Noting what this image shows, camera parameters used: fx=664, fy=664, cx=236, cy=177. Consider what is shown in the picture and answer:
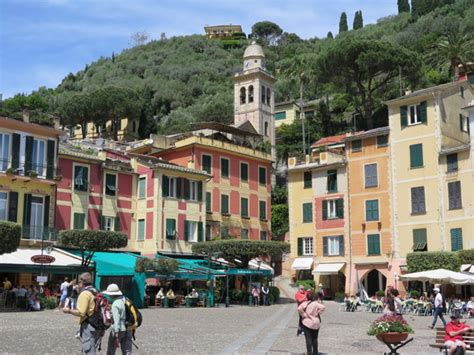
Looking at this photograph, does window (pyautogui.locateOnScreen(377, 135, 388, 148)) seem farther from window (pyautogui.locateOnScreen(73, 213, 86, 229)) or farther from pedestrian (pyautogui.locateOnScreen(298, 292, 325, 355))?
pedestrian (pyautogui.locateOnScreen(298, 292, 325, 355))

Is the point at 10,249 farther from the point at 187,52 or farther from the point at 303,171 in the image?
the point at 187,52

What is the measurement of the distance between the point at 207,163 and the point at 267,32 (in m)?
118

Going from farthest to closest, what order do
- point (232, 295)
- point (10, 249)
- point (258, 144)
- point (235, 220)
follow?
point (258, 144), point (235, 220), point (232, 295), point (10, 249)

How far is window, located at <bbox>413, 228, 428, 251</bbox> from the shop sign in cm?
→ 2365

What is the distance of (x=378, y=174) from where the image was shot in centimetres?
4638

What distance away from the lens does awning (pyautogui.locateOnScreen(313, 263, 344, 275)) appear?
153ft

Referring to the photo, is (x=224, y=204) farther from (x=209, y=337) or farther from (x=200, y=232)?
(x=209, y=337)

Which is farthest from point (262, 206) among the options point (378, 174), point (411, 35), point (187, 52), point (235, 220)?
point (187, 52)

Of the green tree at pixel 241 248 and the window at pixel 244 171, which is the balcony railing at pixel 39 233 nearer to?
the green tree at pixel 241 248

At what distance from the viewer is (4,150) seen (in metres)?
36.5

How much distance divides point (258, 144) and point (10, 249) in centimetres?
3550

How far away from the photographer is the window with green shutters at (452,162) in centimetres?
4194

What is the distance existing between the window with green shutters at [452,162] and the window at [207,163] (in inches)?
681

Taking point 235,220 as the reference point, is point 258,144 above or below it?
above
